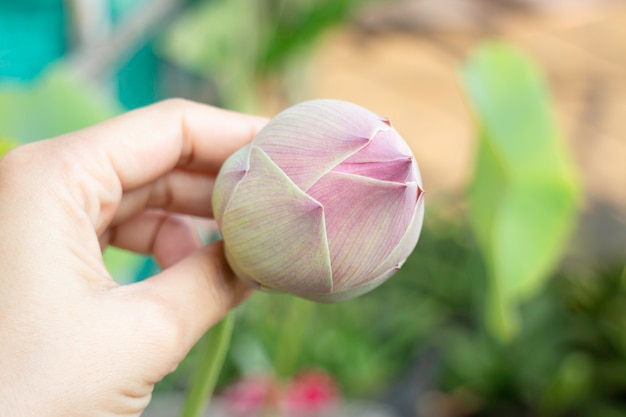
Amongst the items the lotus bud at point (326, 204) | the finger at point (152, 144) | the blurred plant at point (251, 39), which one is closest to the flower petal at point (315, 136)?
the lotus bud at point (326, 204)

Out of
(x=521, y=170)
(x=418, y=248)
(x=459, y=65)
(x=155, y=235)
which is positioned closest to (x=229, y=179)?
(x=155, y=235)

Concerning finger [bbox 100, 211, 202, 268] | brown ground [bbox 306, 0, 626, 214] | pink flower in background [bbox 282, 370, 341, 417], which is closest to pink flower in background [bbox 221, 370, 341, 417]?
pink flower in background [bbox 282, 370, 341, 417]

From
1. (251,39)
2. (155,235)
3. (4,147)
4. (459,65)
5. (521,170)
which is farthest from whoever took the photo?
(459,65)

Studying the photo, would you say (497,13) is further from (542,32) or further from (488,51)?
(488,51)

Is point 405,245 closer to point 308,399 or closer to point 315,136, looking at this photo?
point 315,136

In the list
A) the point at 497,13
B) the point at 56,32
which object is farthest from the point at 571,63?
the point at 56,32

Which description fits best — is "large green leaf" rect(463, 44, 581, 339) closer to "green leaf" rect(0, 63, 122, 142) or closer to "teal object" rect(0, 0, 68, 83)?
"green leaf" rect(0, 63, 122, 142)

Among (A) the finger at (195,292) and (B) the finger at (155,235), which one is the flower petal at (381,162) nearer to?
(A) the finger at (195,292)

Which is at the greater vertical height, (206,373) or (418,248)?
(206,373)
